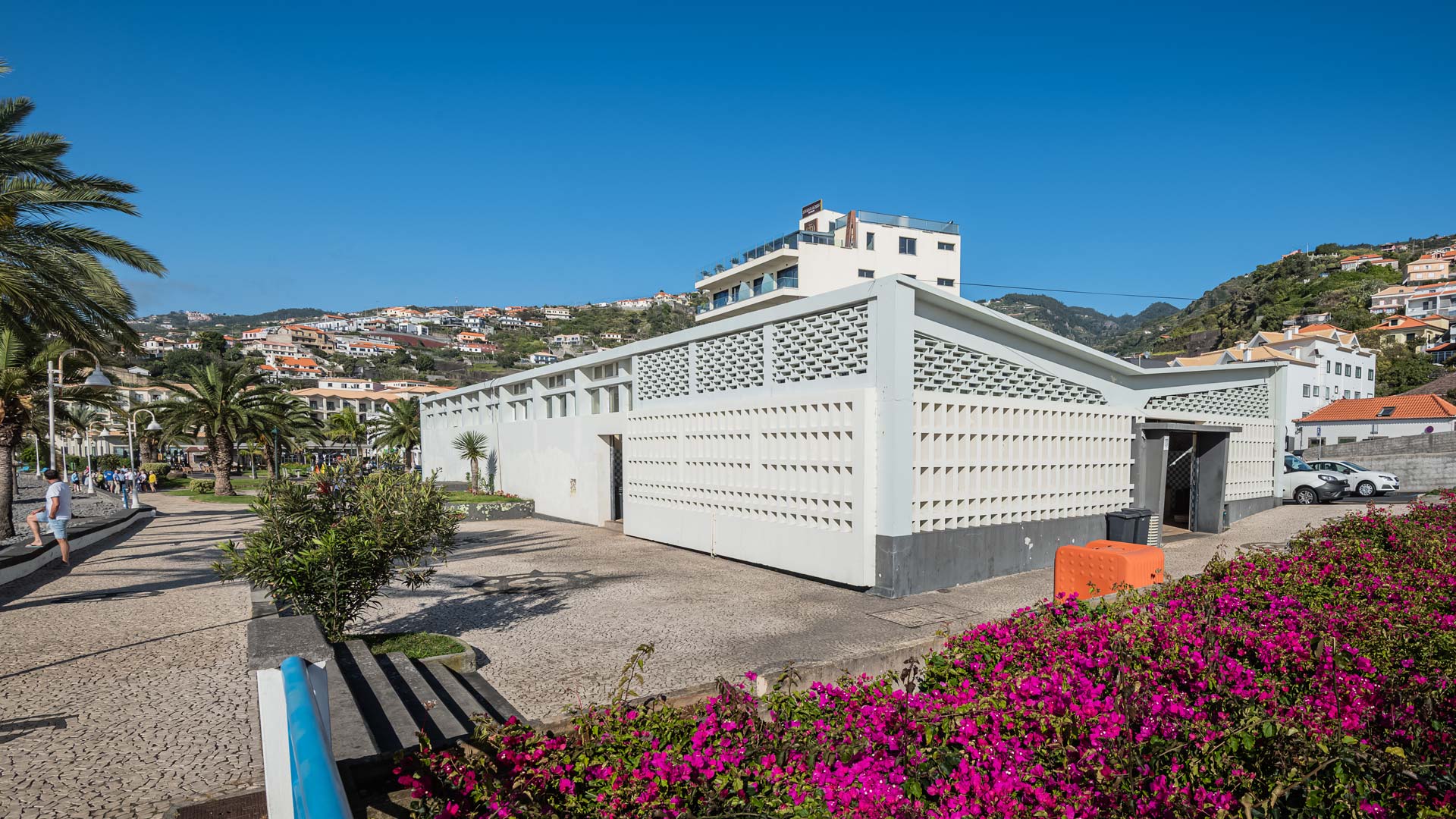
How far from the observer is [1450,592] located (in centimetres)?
542

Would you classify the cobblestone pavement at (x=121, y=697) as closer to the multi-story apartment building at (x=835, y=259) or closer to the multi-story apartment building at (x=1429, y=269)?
the multi-story apartment building at (x=835, y=259)

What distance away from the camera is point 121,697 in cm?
573

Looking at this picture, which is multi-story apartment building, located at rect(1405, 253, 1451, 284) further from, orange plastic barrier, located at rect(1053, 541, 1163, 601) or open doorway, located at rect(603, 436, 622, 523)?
orange plastic barrier, located at rect(1053, 541, 1163, 601)

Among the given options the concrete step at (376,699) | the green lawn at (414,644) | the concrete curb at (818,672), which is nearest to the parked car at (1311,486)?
the concrete curb at (818,672)

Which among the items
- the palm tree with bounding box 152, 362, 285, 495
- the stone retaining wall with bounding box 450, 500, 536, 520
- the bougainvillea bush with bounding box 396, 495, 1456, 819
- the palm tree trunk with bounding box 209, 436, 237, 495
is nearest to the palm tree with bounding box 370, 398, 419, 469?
the palm tree with bounding box 152, 362, 285, 495

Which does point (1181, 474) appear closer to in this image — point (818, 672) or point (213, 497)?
point (818, 672)

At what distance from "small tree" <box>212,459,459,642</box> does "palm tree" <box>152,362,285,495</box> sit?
27.7 metres

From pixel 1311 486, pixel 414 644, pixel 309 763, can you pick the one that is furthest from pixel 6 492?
pixel 1311 486

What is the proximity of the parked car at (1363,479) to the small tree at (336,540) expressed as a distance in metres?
27.4

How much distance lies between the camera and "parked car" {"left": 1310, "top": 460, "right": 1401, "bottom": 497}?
78.0 feet

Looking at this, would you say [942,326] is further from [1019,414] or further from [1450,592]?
[1450,592]

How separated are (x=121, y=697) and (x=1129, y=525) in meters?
13.7

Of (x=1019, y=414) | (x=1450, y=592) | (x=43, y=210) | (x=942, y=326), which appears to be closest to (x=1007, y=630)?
(x=1450, y=592)

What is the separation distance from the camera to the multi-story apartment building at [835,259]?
36.8 m
